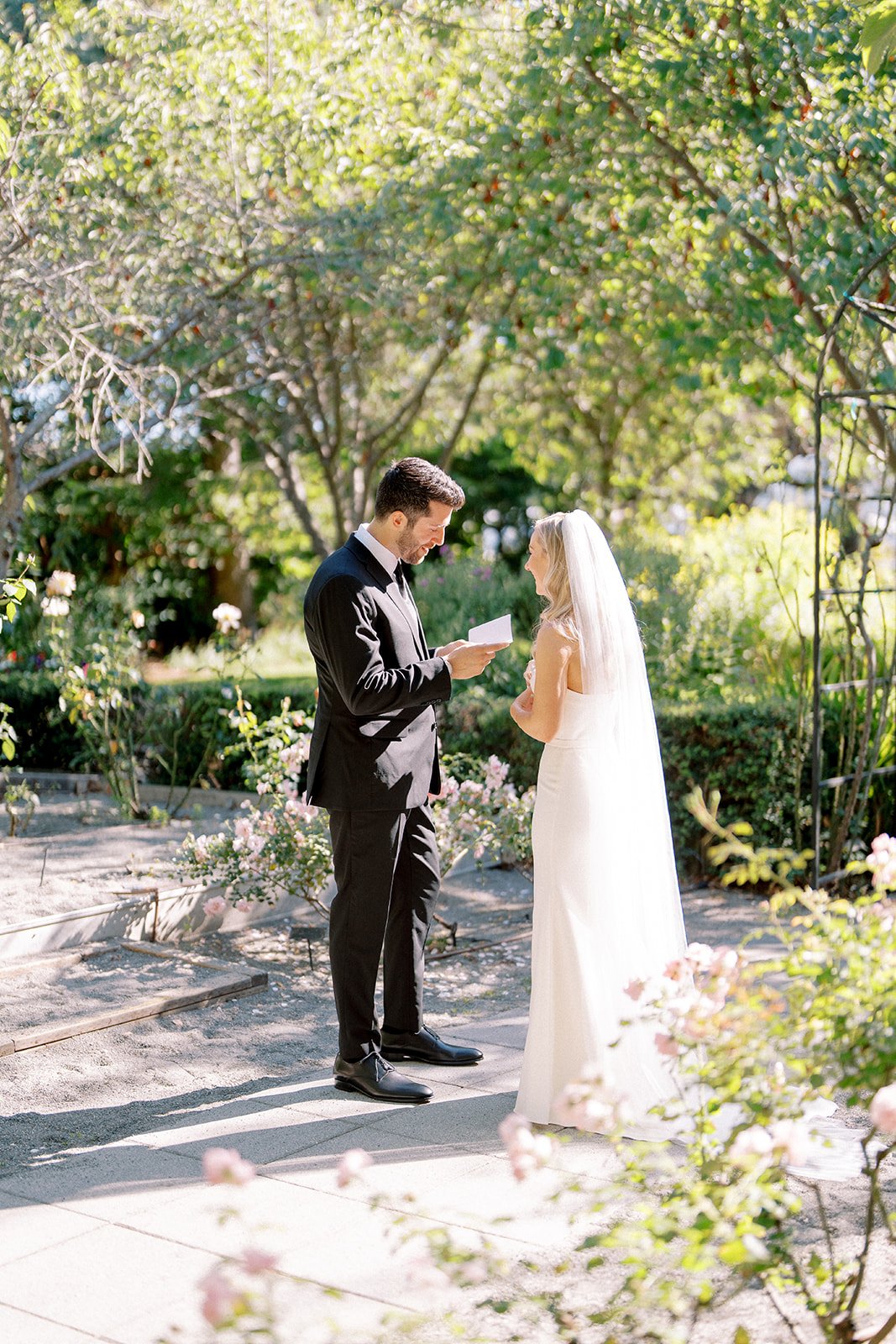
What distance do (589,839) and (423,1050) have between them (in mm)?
1053

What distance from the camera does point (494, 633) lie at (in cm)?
436

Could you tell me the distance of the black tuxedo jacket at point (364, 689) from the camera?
4152 mm

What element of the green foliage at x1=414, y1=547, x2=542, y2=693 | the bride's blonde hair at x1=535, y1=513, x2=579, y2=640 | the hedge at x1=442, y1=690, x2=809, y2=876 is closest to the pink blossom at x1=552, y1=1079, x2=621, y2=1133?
the bride's blonde hair at x1=535, y1=513, x2=579, y2=640

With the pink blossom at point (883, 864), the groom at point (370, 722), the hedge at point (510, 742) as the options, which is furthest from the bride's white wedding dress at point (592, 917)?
the hedge at point (510, 742)

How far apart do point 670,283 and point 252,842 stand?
19.8 ft

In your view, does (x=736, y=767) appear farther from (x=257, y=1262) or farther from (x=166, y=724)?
(x=257, y=1262)

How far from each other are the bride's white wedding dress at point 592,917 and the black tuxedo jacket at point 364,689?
1.49ft

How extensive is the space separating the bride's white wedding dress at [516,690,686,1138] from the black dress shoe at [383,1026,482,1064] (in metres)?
0.55

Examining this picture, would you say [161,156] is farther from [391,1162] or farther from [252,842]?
[391,1162]

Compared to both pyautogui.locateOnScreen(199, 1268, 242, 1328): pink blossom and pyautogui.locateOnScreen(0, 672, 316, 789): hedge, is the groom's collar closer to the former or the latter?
pyautogui.locateOnScreen(199, 1268, 242, 1328): pink blossom

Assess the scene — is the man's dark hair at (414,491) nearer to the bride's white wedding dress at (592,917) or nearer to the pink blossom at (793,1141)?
the bride's white wedding dress at (592,917)

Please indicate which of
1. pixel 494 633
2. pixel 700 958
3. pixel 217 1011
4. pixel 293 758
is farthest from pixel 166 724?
pixel 700 958

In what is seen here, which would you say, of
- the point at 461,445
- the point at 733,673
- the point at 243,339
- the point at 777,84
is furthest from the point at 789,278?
the point at 461,445

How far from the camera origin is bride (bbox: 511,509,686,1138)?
13.2 feet
